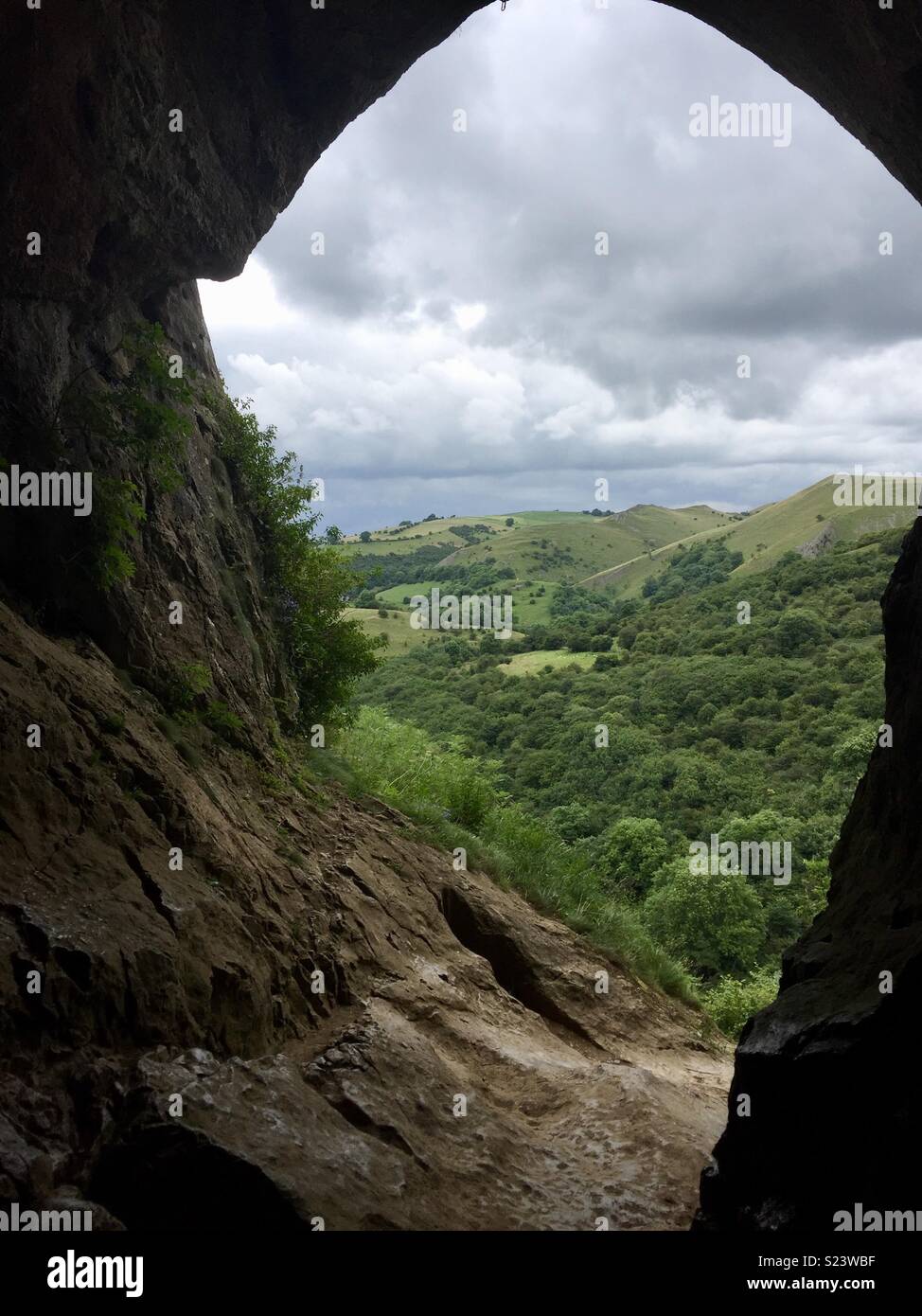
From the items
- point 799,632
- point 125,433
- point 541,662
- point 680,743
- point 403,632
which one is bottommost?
point 680,743

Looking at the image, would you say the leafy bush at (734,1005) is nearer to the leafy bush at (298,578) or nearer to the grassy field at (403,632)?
the leafy bush at (298,578)

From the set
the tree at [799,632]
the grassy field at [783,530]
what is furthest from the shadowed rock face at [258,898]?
the grassy field at [783,530]

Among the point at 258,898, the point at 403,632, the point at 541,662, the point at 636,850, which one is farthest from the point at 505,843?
the point at 403,632

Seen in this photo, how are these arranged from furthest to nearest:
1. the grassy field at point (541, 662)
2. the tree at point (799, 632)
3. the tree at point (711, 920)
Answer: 1. the grassy field at point (541, 662)
2. the tree at point (799, 632)
3. the tree at point (711, 920)

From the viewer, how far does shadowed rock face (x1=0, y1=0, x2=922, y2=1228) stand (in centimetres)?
580

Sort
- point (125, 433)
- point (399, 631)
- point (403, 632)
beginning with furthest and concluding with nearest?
point (403, 632) < point (399, 631) < point (125, 433)

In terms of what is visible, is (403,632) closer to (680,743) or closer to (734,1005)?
(680,743)

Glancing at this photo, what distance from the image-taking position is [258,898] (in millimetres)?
8711

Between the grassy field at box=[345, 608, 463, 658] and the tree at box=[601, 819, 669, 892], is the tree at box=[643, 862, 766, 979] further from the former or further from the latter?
the grassy field at box=[345, 608, 463, 658]

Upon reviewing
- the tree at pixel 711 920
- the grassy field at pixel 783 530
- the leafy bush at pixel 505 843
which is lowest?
the tree at pixel 711 920

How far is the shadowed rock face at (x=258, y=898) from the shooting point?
580cm

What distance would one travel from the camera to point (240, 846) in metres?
9.20
